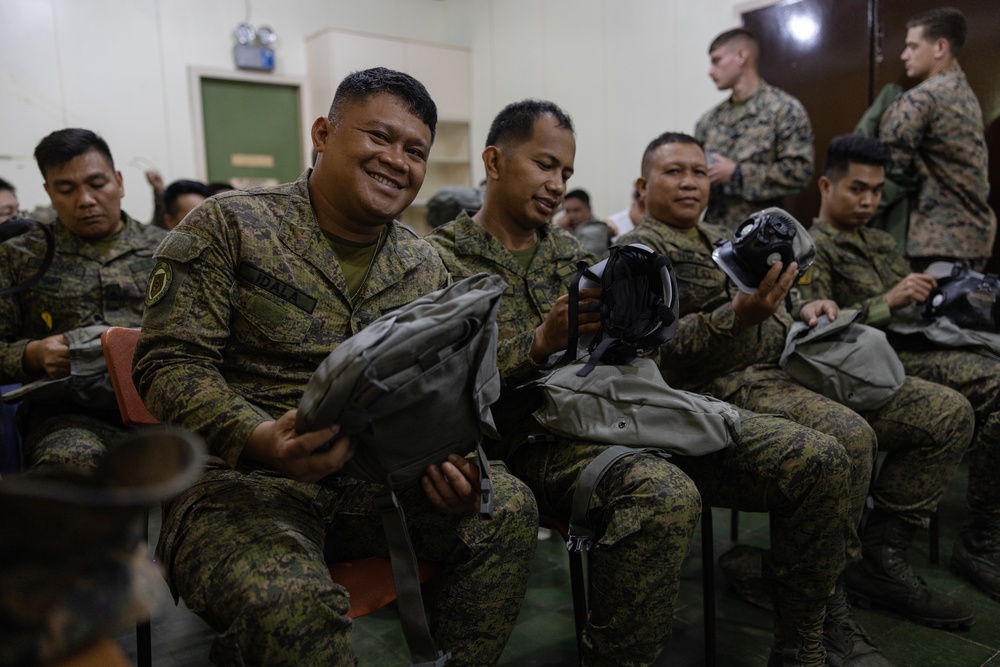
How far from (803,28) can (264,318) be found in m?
4.01

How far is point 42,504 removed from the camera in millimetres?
615

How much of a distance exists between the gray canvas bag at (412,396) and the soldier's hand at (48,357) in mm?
1092

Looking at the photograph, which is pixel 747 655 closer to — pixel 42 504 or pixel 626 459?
pixel 626 459

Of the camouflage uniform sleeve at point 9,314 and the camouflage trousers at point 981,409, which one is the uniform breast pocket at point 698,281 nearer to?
the camouflage trousers at point 981,409

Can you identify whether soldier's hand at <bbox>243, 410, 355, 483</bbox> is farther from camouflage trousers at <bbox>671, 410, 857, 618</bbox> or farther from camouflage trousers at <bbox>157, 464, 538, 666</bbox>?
camouflage trousers at <bbox>671, 410, 857, 618</bbox>

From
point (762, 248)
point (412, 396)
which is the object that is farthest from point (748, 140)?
point (412, 396)

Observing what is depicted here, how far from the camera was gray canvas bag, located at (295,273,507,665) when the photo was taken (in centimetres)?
105

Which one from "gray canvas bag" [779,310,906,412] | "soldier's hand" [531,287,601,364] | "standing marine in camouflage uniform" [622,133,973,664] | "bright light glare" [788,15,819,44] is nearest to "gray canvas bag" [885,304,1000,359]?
"standing marine in camouflage uniform" [622,133,973,664]

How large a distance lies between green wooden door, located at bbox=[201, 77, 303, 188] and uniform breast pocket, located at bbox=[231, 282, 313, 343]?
484cm

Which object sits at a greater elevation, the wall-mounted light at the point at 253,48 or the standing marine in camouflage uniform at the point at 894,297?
Answer: the wall-mounted light at the point at 253,48

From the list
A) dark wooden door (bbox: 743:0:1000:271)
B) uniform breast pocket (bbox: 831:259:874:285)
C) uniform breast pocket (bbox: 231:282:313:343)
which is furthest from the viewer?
dark wooden door (bbox: 743:0:1000:271)

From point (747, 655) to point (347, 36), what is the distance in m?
5.51

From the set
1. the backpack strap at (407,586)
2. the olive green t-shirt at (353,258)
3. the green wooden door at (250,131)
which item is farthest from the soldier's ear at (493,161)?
the green wooden door at (250,131)

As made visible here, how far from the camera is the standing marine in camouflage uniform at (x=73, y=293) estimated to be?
186 centimetres
